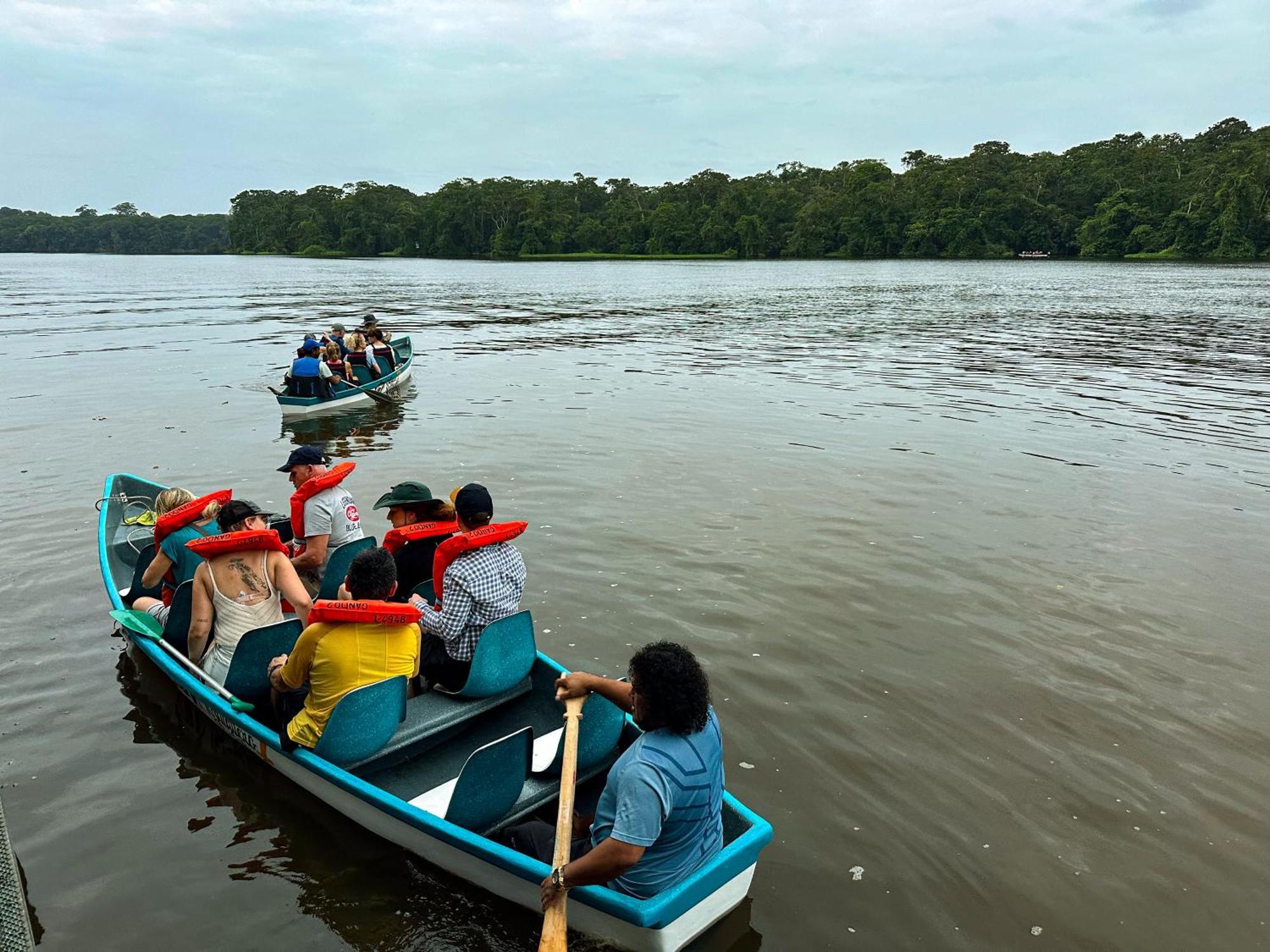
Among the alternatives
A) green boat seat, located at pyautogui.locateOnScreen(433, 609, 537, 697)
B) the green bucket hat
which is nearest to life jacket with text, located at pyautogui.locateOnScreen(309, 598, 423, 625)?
green boat seat, located at pyautogui.locateOnScreen(433, 609, 537, 697)

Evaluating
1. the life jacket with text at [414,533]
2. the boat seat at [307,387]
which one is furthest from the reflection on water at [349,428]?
the life jacket with text at [414,533]

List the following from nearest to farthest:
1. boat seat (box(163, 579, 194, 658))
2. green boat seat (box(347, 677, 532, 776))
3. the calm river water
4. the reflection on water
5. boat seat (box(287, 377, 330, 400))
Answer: the calm river water
green boat seat (box(347, 677, 532, 776))
boat seat (box(163, 579, 194, 658))
the reflection on water
boat seat (box(287, 377, 330, 400))

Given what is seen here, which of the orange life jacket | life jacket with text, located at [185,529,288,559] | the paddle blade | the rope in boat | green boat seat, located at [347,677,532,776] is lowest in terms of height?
green boat seat, located at [347,677,532,776]

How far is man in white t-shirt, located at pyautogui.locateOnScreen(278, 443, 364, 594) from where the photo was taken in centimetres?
811

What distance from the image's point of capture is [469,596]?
612 centimetres

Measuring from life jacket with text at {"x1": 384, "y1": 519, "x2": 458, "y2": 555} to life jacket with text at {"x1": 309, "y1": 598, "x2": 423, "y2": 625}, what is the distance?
194 centimetres

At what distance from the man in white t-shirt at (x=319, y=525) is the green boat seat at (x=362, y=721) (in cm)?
281

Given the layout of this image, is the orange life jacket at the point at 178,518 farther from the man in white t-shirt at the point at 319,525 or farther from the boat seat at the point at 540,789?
the boat seat at the point at 540,789

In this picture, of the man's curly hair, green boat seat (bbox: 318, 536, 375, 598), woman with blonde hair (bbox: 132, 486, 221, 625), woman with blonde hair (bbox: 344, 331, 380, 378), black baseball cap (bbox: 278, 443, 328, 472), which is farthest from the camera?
woman with blonde hair (bbox: 344, 331, 380, 378)

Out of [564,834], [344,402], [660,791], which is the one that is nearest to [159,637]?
[564,834]

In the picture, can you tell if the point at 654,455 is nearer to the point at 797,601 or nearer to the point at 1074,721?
the point at 797,601

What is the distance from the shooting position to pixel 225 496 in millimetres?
7934

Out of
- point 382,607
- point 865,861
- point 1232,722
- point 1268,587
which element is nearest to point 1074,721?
point 1232,722

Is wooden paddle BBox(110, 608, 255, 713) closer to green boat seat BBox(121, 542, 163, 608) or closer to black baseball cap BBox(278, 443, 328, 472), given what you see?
green boat seat BBox(121, 542, 163, 608)
